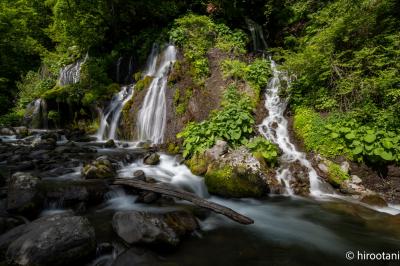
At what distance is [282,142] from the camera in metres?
7.71

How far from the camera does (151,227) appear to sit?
3.79 metres

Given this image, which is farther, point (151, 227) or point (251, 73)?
point (251, 73)

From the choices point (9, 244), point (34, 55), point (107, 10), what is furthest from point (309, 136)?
point (34, 55)

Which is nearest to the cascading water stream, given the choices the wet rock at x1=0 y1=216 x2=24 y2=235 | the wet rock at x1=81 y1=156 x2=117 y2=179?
the wet rock at x1=81 y1=156 x2=117 y2=179

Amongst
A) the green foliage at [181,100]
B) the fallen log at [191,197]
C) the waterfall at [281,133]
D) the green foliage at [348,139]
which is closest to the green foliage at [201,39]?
the green foliage at [181,100]

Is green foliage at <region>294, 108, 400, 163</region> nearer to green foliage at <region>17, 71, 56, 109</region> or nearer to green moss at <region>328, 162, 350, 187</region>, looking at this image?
green moss at <region>328, 162, 350, 187</region>

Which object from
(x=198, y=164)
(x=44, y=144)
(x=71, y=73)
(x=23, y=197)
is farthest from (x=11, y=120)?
(x=198, y=164)

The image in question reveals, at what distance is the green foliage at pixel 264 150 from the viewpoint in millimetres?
6766

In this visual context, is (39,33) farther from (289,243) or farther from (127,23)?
(289,243)

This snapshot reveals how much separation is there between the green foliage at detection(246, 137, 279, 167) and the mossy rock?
77 centimetres

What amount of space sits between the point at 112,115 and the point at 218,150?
673cm

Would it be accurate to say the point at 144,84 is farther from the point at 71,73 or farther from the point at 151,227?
the point at 151,227

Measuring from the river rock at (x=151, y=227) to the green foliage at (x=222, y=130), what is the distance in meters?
3.14

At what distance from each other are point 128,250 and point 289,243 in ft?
8.46
